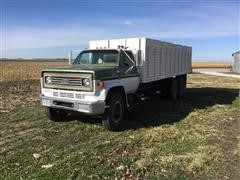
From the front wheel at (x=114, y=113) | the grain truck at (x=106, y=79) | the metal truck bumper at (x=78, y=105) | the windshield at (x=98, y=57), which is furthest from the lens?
the windshield at (x=98, y=57)

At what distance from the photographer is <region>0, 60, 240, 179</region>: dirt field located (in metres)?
5.38

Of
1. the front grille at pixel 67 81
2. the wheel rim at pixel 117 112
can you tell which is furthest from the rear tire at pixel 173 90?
the front grille at pixel 67 81

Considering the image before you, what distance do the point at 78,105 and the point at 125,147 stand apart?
5.80 feet

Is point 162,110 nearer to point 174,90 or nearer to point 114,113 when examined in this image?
point 174,90

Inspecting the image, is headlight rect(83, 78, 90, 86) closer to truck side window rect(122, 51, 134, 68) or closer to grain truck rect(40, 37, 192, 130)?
grain truck rect(40, 37, 192, 130)

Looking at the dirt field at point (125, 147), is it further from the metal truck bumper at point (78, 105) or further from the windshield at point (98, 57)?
the windshield at point (98, 57)

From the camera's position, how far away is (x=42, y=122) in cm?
907

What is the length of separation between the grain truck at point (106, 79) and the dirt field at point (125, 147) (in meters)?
0.59

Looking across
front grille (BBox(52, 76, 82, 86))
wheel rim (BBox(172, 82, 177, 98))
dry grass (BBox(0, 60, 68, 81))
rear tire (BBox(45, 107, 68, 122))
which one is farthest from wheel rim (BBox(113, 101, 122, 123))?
dry grass (BBox(0, 60, 68, 81))

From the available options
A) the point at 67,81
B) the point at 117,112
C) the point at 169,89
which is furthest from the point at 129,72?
the point at 169,89

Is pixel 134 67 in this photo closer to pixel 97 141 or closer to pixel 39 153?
pixel 97 141

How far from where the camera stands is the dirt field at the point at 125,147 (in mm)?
5379

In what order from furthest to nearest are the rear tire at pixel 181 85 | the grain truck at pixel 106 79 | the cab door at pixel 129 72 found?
1. the rear tire at pixel 181 85
2. the cab door at pixel 129 72
3. the grain truck at pixel 106 79

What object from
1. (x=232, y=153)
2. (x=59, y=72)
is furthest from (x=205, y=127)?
(x=59, y=72)
